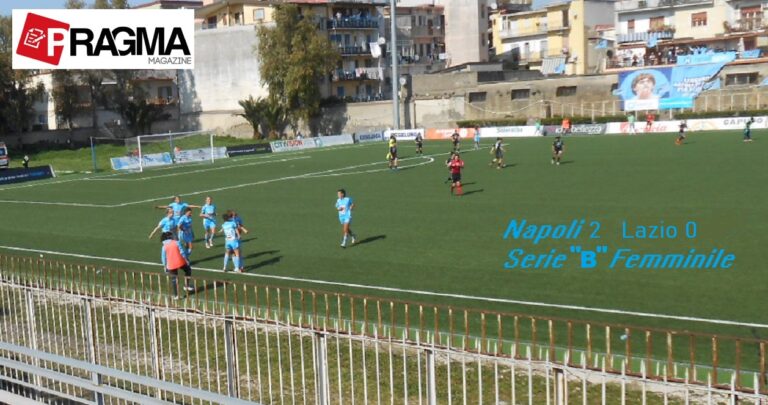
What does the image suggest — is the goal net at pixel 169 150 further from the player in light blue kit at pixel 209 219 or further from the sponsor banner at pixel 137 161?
the player in light blue kit at pixel 209 219

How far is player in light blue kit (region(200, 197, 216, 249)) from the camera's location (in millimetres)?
23328

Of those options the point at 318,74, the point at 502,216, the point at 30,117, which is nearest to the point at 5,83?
the point at 30,117

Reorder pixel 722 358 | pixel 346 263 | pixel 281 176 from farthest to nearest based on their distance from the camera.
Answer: pixel 281 176, pixel 346 263, pixel 722 358

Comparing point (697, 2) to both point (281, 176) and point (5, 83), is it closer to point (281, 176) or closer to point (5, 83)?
→ point (281, 176)

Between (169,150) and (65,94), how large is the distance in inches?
1100

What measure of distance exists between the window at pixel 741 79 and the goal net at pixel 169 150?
137 feet

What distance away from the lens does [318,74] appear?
3162 inches

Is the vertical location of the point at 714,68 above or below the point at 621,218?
above

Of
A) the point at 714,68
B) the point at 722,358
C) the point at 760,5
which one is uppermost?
the point at 760,5

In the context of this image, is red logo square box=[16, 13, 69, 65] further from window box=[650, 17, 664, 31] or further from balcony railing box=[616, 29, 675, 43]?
window box=[650, 17, 664, 31]

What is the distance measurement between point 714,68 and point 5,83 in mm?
62556

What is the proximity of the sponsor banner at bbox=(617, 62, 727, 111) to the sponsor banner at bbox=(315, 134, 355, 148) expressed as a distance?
2330 cm

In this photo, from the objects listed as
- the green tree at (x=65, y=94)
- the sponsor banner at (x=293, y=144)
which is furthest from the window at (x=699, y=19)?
the green tree at (x=65, y=94)

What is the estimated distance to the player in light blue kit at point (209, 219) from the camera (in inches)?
918
